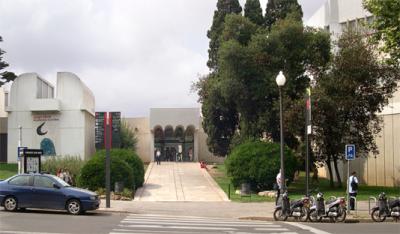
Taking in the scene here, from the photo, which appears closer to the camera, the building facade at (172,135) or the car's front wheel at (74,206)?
the car's front wheel at (74,206)

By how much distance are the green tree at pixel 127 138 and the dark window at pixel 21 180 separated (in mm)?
42503

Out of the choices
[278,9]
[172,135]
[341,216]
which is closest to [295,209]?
[341,216]

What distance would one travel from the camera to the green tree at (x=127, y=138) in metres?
67.2

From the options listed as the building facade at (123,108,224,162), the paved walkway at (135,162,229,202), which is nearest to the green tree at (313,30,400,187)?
the paved walkway at (135,162,229,202)

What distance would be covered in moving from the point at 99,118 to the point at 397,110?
22933 mm

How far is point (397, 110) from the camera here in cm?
4241

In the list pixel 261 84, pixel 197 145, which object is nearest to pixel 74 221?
pixel 261 84

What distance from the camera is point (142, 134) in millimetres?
75688

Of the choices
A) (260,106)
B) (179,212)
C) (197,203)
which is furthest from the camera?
(260,106)

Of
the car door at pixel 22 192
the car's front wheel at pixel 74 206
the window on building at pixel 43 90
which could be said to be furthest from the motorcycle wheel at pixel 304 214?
the window on building at pixel 43 90

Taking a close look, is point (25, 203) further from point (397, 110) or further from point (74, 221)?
point (397, 110)

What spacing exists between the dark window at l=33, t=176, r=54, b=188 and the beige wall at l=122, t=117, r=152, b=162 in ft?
166

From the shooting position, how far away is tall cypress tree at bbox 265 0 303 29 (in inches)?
1932

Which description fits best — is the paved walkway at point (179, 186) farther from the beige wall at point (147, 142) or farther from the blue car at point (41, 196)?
the beige wall at point (147, 142)
